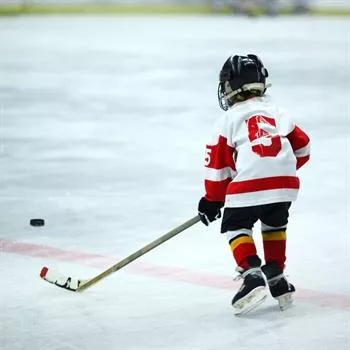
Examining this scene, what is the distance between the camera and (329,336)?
12.5ft

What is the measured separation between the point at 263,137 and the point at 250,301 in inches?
20.9

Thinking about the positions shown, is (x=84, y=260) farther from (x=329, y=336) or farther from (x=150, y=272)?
(x=329, y=336)

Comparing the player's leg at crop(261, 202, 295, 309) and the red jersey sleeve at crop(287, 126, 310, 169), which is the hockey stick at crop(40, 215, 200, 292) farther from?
the red jersey sleeve at crop(287, 126, 310, 169)

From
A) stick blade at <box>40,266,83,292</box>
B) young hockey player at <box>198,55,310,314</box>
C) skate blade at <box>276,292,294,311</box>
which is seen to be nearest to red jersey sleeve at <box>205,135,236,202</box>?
young hockey player at <box>198,55,310,314</box>

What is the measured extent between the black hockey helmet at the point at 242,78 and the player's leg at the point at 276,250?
1.26 ft

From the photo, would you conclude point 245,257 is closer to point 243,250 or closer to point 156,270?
point 243,250

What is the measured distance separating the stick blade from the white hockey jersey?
2.00 feet

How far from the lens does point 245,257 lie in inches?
163

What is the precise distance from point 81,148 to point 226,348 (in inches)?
157

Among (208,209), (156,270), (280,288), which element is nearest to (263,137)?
(208,209)

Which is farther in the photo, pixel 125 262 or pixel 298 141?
pixel 125 262

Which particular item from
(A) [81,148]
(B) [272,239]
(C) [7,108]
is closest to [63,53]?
(C) [7,108]

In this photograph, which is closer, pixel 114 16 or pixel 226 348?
pixel 226 348

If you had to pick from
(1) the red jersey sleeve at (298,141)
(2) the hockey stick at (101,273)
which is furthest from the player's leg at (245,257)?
(1) the red jersey sleeve at (298,141)
